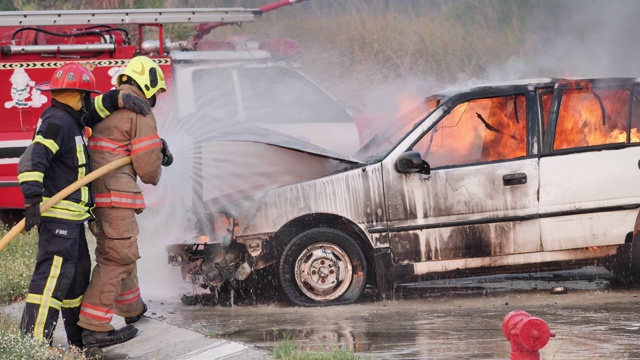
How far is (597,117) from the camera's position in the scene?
28.7ft

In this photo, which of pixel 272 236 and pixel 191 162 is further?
pixel 191 162

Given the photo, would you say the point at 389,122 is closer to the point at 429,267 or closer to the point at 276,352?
the point at 429,267

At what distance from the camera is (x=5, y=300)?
8.84 metres

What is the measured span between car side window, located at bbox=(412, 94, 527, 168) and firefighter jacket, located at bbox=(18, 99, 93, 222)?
2666mm

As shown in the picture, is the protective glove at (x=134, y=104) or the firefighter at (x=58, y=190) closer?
the firefighter at (x=58, y=190)

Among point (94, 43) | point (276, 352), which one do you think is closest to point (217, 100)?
point (94, 43)

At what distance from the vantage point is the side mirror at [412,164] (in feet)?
27.4

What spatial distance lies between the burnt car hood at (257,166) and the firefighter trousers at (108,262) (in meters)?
1.28

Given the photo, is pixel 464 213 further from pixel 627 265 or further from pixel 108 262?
pixel 108 262

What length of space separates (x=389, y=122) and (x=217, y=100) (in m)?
3.05

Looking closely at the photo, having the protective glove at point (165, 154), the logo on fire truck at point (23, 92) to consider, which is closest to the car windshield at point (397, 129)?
the protective glove at point (165, 154)

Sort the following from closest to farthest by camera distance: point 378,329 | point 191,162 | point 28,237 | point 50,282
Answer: point 50,282, point 378,329, point 191,162, point 28,237

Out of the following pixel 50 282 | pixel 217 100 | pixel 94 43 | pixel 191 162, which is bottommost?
pixel 50 282

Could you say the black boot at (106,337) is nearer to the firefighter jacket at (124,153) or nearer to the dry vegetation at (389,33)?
the firefighter jacket at (124,153)
